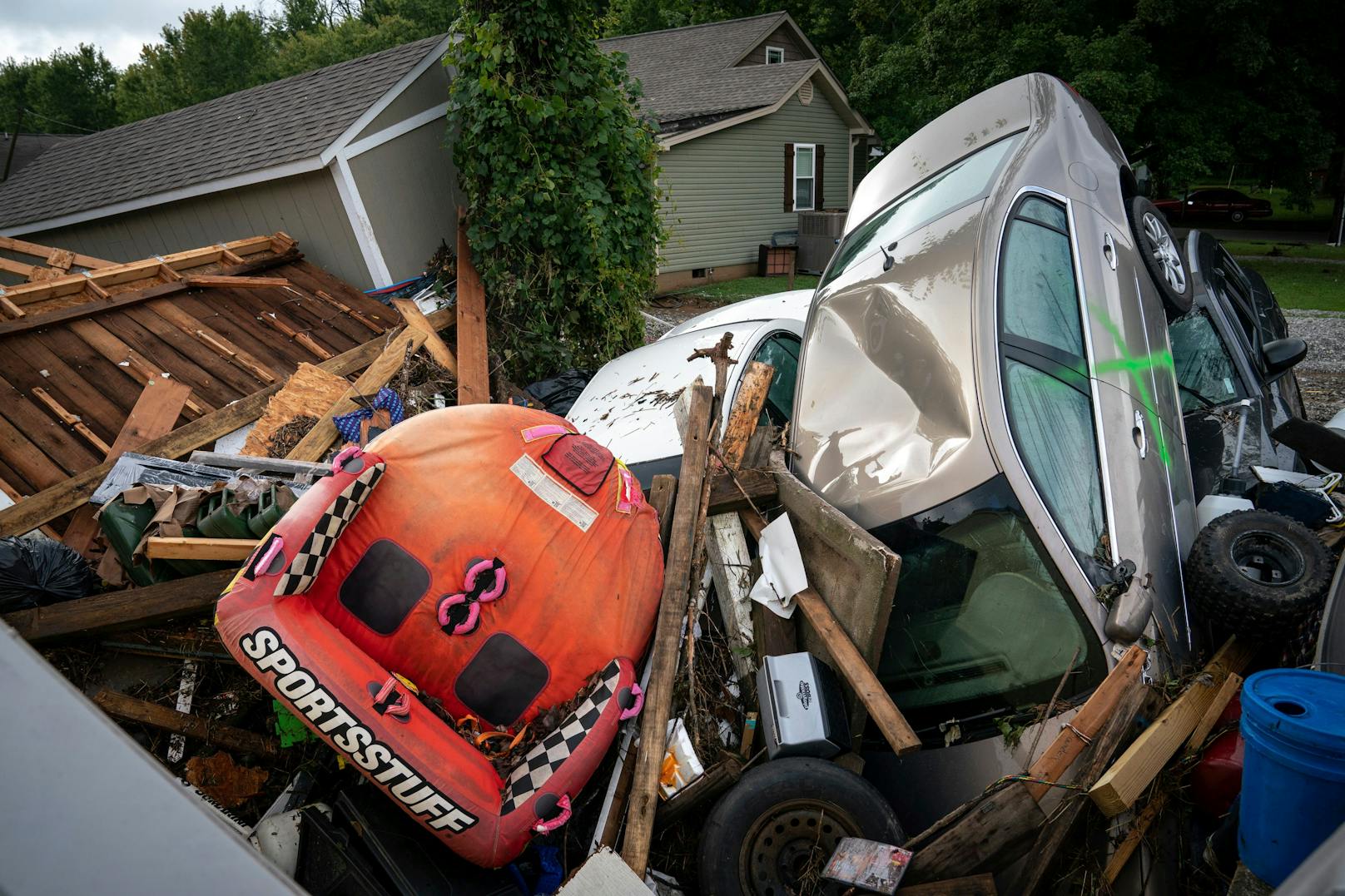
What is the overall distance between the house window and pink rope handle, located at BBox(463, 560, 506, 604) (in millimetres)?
16704

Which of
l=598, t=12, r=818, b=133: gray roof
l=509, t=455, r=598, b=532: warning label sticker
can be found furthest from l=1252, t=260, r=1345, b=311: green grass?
l=509, t=455, r=598, b=532: warning label sticker

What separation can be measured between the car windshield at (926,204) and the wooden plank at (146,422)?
437cm

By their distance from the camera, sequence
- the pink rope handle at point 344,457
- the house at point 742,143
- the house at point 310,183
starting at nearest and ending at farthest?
the pink rope handle at point 344,457, the house at point 310,183, the house at point 742,143

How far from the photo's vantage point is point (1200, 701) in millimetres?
2572

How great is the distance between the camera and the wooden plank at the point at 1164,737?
2.29 meters

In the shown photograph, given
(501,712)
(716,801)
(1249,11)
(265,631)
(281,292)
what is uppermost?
(1249,11)

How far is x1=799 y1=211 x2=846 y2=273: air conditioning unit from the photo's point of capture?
1669 centimetres

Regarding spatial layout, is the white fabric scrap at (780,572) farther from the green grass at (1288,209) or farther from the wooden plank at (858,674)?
the green grass at (1288,209)

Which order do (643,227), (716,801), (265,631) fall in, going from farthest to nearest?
1. (643,227)
2. (716,801)
3. (265,631)

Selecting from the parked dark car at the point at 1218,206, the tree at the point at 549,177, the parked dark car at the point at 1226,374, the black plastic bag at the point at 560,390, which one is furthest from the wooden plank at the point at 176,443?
the parked dark car at the point at 1218,206

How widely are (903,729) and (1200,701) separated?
100 centimetres

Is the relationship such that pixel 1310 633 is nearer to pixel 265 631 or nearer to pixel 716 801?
pixel 716 801

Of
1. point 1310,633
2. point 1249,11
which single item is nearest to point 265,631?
point 1310,633

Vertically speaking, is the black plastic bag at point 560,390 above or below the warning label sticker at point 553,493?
below
